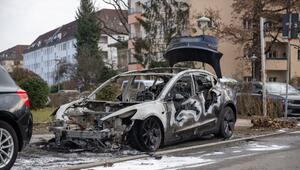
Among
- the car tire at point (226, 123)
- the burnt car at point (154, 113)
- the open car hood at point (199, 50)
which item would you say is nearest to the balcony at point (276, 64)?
the open car hood at point (199, 50)

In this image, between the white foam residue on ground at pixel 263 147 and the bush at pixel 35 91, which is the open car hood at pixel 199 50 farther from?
the bush at pixel 35 91

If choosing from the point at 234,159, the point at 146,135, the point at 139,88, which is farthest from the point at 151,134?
the point at 139,88

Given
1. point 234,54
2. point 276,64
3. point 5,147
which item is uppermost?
point 234,54

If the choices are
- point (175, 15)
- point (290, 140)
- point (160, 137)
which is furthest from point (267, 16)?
point (160, 137)

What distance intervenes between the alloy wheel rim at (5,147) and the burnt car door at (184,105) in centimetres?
397

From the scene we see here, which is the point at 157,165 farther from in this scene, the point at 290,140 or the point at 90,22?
the point at 90,22

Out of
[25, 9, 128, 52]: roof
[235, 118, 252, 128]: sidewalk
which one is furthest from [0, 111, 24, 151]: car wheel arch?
[25, 9, 128, 52]: roof

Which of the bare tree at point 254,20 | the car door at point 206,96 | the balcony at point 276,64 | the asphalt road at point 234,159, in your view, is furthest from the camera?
the balcony at point 276,64

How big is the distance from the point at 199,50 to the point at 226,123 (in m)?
2.76

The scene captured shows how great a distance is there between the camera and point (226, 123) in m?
13.6

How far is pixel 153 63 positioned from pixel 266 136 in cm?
2060

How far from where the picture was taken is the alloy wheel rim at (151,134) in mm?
10914

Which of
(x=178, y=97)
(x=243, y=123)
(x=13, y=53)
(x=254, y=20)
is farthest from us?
(x=13, y=53)

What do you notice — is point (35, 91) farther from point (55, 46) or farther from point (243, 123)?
point (55, 46)
